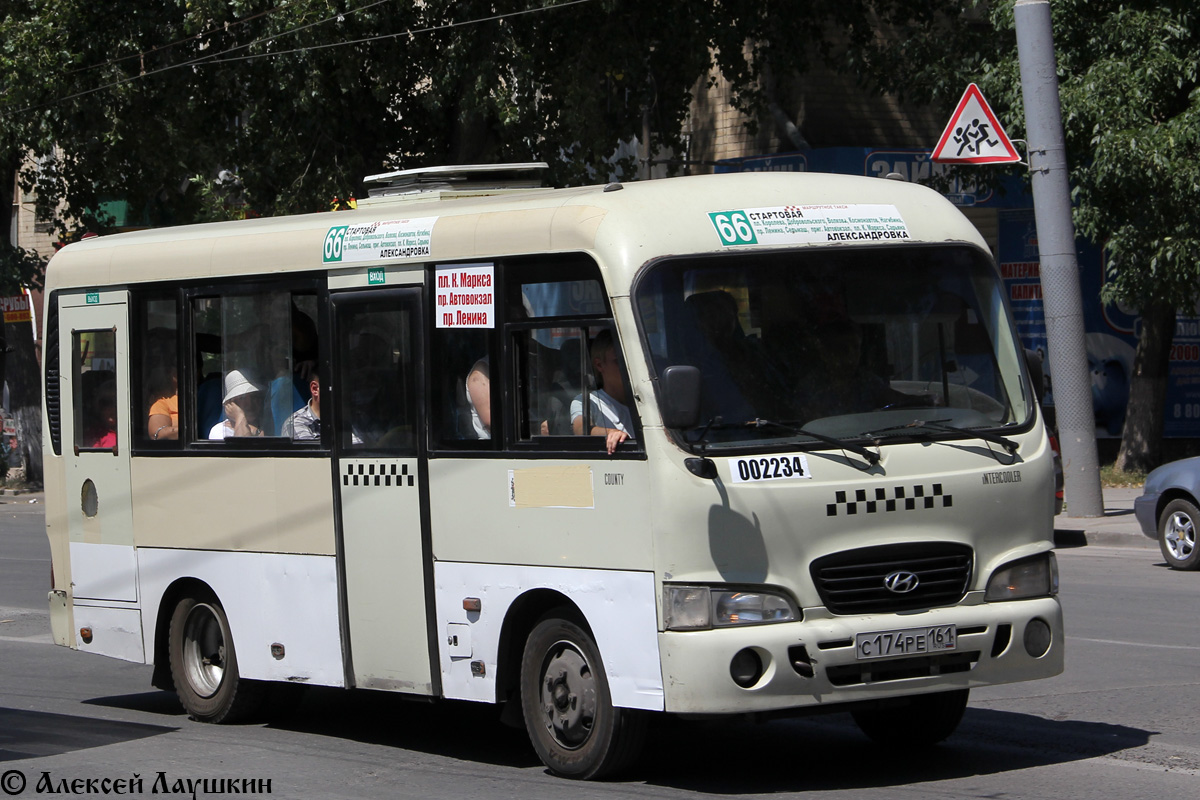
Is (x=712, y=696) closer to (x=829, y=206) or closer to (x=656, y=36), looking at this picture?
(x=829, y=206)

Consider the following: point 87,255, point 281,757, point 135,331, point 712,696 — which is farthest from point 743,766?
point 87,255

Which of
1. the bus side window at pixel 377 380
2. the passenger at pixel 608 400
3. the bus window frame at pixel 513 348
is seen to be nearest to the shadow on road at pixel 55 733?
the bus side window at pixel 377 380

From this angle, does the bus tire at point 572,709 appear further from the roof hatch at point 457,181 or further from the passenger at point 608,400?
the roof hatch at point 457,181

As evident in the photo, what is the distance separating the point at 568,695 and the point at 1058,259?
12850 millimetres

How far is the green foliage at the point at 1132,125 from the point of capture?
19219 millimetres

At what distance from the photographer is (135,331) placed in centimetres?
968

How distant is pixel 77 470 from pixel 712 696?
498cm

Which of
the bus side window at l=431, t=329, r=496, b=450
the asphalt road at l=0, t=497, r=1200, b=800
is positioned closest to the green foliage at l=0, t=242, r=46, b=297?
the asphalt road at l=0, t=497, r=1200, b=800

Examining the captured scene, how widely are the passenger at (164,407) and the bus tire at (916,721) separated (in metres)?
4.08

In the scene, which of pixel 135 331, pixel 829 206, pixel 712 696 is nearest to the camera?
pixel 712 696

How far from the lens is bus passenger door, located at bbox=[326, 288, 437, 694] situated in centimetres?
794

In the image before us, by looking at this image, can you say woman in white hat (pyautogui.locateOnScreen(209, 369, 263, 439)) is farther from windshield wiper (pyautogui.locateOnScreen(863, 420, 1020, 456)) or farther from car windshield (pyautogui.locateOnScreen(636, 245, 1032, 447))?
windshield wiper (pyautogui.locateOnScreen(863, 420, 1020, 456))

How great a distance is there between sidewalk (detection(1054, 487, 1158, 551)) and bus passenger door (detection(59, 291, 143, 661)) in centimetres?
1012
